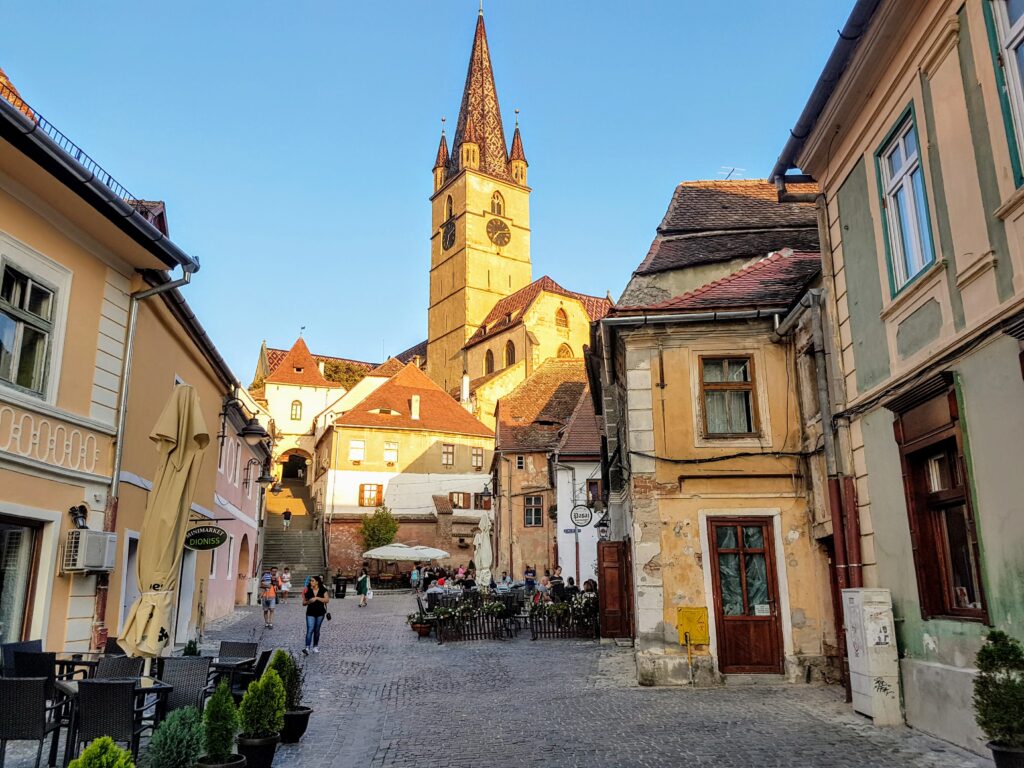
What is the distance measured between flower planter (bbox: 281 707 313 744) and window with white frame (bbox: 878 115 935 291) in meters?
7.65

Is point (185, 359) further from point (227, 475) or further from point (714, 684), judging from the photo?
point (714, 684)

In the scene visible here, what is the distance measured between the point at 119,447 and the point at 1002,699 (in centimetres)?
1038

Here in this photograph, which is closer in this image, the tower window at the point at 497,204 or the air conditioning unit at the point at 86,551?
the air conditioning unit at the point at 86,551

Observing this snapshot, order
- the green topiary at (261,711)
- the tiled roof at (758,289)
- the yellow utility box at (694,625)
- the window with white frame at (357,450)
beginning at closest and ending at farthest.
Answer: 1. the green topiary at (261,711)
2. the yellow utility box at (694,625)
3. the tiled roof at (758,289)
4. the window with white frame at (357,450)

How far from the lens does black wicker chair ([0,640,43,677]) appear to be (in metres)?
7.88

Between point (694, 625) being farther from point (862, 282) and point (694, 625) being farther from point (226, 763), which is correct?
point (226, 763)

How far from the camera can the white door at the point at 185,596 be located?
57.3ft

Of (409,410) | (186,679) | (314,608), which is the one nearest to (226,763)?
(186,679)

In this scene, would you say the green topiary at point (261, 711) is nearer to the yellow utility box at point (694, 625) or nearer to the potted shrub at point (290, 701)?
the potted shrub at point (290, 701)

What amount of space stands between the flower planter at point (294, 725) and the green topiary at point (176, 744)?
297cm

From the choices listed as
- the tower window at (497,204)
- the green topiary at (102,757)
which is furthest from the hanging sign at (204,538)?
the tower window at (497,204)

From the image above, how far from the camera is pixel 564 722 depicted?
9438mm

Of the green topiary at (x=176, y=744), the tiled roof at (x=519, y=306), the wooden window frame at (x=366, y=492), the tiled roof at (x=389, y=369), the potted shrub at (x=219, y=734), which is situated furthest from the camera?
the tiled roof at (x=519, y=306)

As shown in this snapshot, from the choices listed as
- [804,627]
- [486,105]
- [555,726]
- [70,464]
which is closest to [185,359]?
[70,464]
